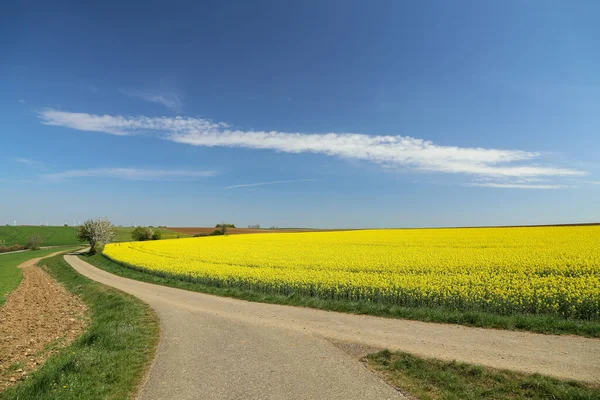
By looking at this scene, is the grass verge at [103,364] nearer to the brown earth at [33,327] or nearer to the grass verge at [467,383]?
the brown earth at [33,327]

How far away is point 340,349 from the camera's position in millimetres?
9688

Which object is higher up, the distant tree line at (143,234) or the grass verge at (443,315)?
the distant tree line at (143,234)

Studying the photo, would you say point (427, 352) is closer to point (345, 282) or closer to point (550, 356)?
point (550, 356)

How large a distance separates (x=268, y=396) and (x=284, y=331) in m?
4.90

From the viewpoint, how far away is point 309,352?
30.8ft

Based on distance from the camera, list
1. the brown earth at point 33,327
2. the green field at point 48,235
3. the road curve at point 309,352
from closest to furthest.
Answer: the road curve at point 309,352 → the brown earth at point 33,327 → the green field at point 48,235

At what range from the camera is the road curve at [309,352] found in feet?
23.7

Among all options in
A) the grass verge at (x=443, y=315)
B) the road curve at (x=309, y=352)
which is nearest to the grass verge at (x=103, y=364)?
the road curve at (x=309, y=352)

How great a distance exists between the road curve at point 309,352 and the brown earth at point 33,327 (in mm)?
3752

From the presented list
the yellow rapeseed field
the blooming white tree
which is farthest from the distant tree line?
the yellow rapeseed field

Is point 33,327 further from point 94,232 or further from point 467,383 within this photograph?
point 94,232

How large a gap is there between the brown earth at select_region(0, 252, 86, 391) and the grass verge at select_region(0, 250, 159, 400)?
28.1 inches

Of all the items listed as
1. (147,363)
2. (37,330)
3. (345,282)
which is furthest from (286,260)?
(147,363)

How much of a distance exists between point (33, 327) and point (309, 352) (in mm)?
13106
